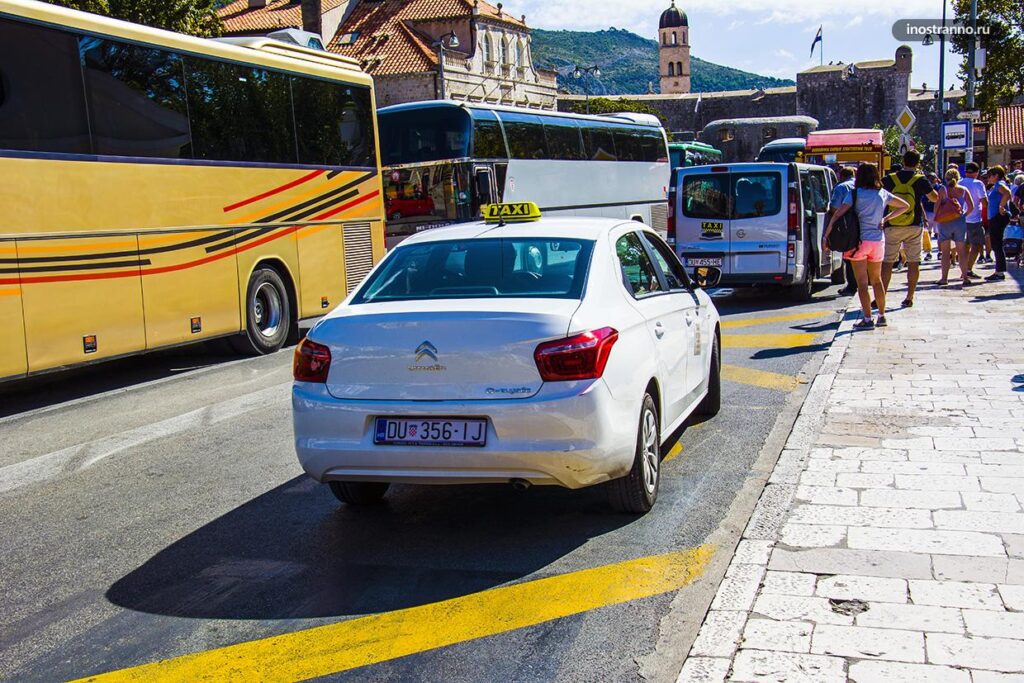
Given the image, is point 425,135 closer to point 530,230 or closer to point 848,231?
point 848,231

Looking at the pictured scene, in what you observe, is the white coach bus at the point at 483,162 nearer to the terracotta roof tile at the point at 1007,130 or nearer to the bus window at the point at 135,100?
the bus window at the point at 135,100

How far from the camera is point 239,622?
4562 mm

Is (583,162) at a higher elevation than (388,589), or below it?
higher

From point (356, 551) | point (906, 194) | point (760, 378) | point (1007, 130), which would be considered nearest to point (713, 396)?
point (760, 378)

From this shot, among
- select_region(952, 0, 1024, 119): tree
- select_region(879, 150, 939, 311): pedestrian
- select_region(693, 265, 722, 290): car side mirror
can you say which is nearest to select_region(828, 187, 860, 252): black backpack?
select_region(879, 150, 939, 311): pedestrian

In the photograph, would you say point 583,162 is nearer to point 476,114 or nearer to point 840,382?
point 476,114

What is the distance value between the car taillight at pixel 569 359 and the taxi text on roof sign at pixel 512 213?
1.56 m

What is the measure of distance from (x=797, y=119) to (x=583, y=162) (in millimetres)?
59461

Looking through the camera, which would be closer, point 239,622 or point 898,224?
point 239,622

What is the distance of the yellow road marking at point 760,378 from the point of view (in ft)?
32.2

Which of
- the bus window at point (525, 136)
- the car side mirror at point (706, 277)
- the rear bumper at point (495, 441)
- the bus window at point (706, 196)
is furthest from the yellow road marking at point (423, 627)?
the bus window at point (525, 136)

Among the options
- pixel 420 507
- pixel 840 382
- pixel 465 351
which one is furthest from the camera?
pixel 840 382

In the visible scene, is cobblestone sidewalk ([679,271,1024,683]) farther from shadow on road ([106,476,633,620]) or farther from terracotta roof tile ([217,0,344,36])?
terracotta roof tile ([217,0,344,36])

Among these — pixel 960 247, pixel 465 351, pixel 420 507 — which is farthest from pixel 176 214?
pixel 960 247
